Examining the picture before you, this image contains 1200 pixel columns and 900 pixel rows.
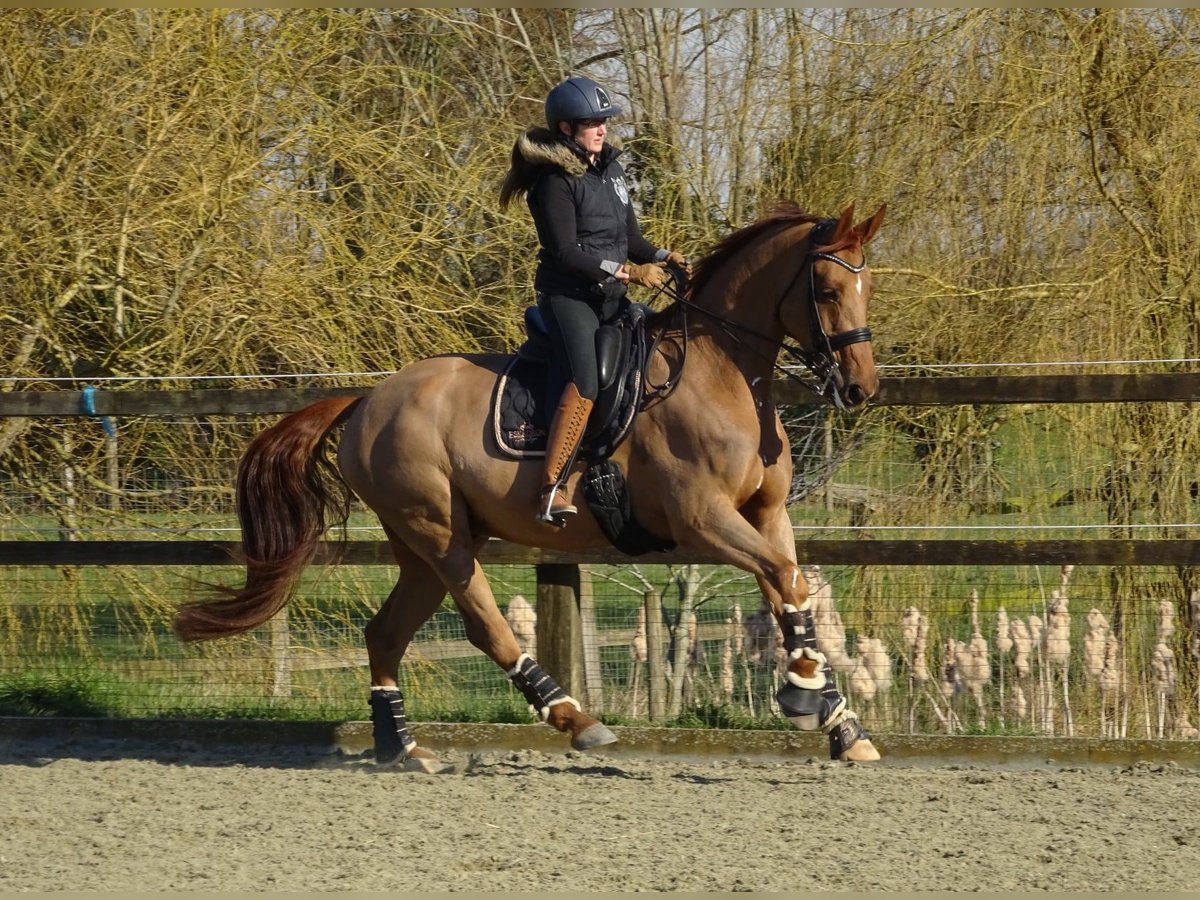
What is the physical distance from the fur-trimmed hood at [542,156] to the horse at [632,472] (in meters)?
0.69

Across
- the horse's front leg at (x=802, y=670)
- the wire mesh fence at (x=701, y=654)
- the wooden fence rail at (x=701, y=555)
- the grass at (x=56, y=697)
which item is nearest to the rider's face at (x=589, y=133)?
the wooden fence rail at (x=701, y=555)

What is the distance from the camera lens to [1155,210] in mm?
8078

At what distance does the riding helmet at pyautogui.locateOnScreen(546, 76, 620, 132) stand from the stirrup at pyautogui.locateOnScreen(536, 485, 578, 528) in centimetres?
146

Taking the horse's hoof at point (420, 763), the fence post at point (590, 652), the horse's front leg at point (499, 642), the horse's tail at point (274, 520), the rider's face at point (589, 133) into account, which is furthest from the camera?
the fence post at point (590, 652)

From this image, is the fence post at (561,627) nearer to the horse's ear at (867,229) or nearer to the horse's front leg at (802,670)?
the horse's front leg at (802,670)

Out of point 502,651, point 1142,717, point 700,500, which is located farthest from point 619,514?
point 1142,717

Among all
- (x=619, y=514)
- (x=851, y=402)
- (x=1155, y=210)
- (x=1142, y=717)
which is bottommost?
(x=1142, y=717)

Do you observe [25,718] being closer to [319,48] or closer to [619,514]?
[619,514]

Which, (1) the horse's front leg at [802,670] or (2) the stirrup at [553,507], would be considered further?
(2) the stirrup at [553,507]

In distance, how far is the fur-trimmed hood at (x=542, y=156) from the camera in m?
5.47

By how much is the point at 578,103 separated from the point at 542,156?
0.25 metres

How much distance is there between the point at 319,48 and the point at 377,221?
46.0 inches

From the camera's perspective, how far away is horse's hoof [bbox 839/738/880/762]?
547 cm

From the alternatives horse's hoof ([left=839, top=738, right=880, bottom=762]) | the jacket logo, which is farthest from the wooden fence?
the jacket logo
